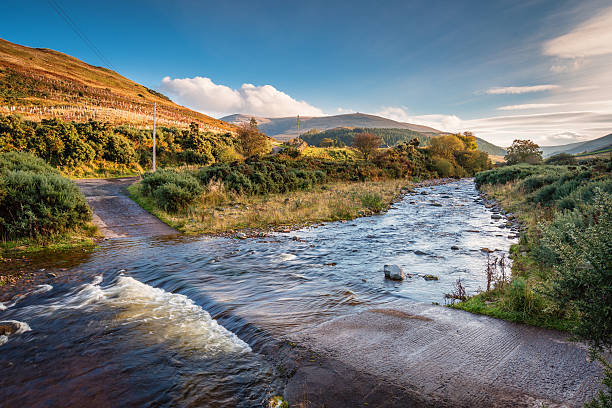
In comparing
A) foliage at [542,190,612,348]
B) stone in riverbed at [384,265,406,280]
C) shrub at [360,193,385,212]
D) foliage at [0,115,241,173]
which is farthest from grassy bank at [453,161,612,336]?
foliage at [0,115,241,173]

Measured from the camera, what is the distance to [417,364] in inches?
146

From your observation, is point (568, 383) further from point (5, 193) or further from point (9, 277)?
point (5, 193)

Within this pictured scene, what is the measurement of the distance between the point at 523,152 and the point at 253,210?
5958cm

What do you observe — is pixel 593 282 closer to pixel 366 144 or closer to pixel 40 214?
pixel 40 214

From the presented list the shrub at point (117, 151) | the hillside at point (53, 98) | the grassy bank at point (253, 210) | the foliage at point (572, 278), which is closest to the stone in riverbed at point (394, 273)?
the foliage at point (572, 278)

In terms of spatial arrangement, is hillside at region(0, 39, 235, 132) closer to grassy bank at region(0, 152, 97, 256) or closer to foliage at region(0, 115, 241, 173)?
foliage at region(0, 115, 241, 173)

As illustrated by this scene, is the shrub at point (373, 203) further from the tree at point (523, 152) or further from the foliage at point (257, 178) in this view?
the tree at point (523, 152)

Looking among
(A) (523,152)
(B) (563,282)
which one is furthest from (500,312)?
(A) (523,152)

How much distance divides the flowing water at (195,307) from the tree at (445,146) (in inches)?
1836

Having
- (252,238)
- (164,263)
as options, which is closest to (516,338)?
(164,263)

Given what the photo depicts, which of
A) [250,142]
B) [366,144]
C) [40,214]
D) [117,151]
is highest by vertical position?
[366,144]

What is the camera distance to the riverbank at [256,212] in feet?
42.2

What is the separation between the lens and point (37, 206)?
9.77m

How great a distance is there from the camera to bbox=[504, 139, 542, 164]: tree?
54475 mm
